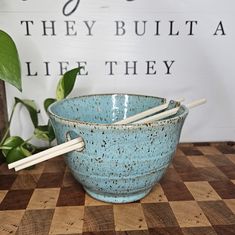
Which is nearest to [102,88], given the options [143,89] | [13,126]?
[143,89]

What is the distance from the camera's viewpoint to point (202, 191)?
39 cm

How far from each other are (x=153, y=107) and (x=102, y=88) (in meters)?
0.14

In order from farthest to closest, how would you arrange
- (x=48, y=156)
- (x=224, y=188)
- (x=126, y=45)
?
(x=126, y=45) < (x=224, y=188) < (x=48, y=156)

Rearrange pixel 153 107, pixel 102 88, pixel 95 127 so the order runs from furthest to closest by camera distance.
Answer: pixel 102 88 < pixel 153 107 < pixel 95 127

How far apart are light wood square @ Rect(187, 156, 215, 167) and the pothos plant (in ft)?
0.79

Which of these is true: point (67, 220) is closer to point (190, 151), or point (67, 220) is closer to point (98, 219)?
point (98, 219)

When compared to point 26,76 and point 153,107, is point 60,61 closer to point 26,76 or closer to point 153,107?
point 26,76

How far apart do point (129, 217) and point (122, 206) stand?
Result: 0.9 inches

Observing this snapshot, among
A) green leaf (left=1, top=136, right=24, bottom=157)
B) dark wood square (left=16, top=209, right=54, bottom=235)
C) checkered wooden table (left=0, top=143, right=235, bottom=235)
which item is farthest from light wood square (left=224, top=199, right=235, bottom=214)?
green leaf (left=1, top=136, right=24, bottom=157)

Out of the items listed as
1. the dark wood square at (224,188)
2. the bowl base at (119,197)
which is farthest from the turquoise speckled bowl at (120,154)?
the dark wood square at (224,188)

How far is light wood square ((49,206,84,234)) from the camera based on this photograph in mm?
305

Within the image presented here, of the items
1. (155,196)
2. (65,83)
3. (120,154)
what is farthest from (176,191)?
(65,83)

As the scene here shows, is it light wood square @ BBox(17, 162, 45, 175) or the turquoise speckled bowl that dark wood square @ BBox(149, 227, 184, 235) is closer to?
the turquoise speckled bowl

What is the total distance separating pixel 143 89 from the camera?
536 millimetres
